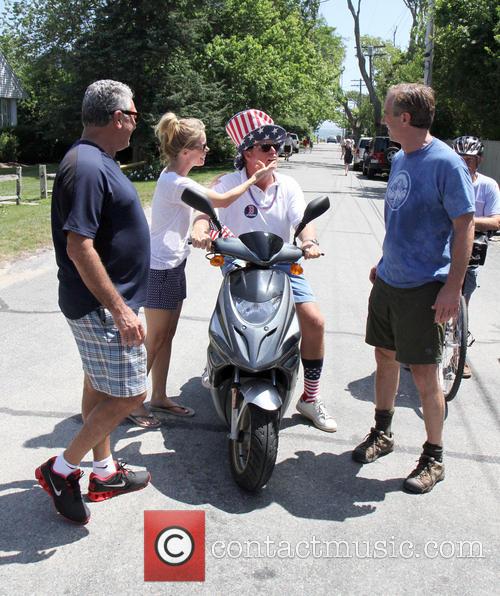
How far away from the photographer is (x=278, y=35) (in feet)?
111

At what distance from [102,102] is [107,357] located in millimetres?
1106

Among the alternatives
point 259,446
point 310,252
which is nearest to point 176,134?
point 310,252

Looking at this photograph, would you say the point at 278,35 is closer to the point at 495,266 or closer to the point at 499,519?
the point at 495,266

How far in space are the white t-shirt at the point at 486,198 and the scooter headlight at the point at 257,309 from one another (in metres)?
2.37

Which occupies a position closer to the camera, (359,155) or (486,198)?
(486,198)

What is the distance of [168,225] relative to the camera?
4031 mm

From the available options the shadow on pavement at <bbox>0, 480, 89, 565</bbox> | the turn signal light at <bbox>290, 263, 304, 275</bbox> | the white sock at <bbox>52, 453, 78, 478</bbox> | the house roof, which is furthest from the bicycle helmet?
the house roof

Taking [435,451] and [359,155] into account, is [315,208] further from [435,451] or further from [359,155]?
[359,155]

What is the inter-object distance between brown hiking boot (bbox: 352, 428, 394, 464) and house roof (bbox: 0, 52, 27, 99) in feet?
136

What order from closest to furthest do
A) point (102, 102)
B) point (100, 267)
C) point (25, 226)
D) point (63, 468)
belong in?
point (100, 267), point (102, 102), point (63, 468), point (25, 226)

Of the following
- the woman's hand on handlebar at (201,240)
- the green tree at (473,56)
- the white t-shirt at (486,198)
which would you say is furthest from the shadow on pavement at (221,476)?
the green tree at (473,56)

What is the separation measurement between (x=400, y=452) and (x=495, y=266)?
730 centimetres

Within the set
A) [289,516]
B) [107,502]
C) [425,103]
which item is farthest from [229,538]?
[425,103]

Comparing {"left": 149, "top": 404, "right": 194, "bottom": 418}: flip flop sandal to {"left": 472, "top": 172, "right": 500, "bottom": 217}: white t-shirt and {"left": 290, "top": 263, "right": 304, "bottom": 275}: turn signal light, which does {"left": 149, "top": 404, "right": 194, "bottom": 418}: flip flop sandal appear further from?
{"left": 472, "top": 172, "right": 500, "bottom": 217}: white t-shirt
